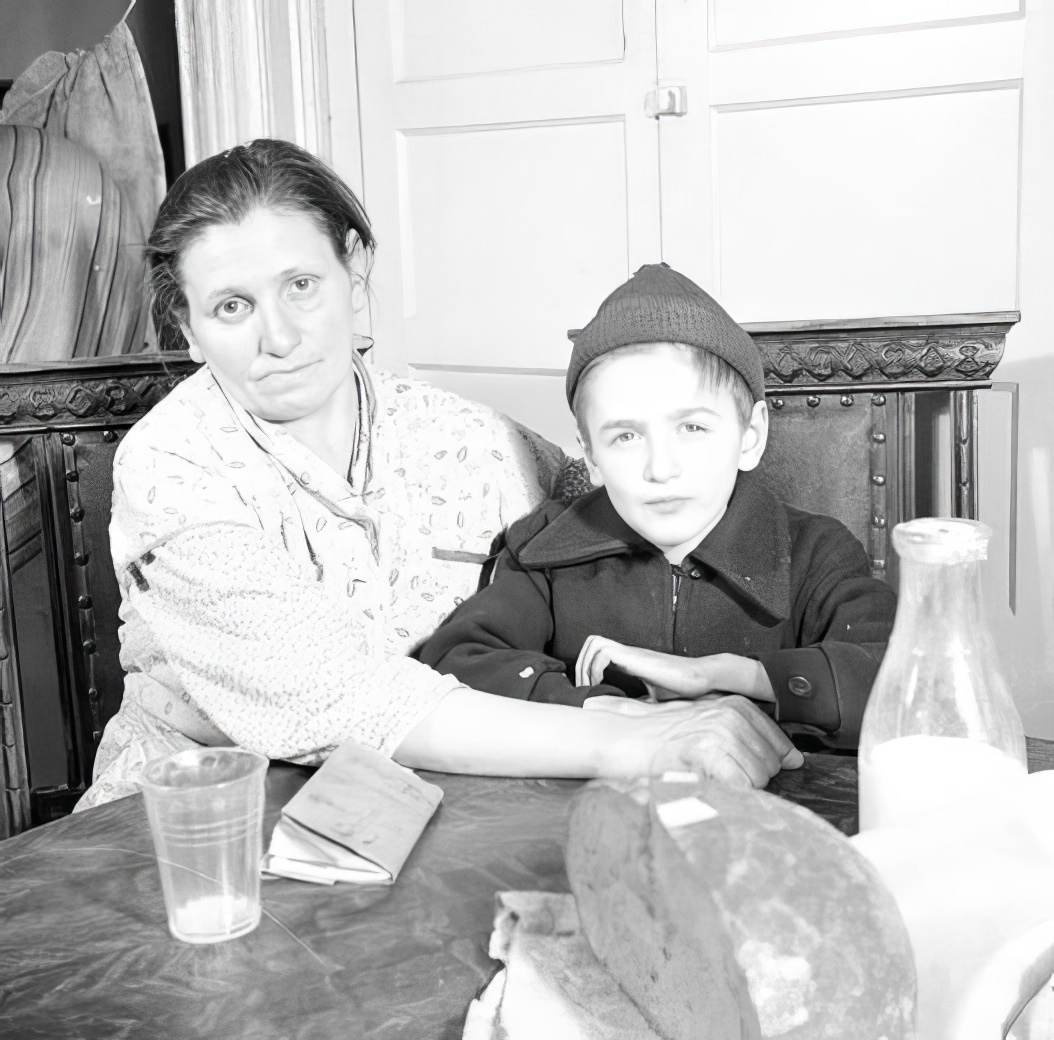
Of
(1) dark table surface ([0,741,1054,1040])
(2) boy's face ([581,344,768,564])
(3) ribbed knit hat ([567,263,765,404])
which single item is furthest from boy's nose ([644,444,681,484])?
(1) dark table surface ([0,741,1054,1040])

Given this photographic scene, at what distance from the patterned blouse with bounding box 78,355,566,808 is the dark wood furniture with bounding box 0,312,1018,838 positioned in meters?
0.24

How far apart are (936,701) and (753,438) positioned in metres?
0.64

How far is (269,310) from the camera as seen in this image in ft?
4.76

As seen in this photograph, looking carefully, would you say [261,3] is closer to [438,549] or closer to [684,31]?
[684,31]

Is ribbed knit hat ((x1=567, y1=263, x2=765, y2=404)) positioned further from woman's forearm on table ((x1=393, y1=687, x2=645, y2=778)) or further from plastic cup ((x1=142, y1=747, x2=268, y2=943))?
plastic cup ((x1=142, y1=747, x2=268, y2=943))

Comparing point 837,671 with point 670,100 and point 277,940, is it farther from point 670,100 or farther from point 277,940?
point 670,100

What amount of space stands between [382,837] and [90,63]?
8.74 ft

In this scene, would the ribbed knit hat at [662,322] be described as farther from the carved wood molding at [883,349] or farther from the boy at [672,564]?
the carved wood molding at [883,349]

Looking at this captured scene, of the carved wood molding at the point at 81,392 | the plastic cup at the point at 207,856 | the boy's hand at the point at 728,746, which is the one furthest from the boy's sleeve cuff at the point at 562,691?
the carved wood molding at the point at 81,392

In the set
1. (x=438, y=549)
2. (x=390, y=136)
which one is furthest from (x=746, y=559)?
(x=390, y=136)

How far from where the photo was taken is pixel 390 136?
3277mm

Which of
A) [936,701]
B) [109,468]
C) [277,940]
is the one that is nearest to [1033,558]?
[109,468]

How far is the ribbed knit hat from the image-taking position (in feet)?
4.15

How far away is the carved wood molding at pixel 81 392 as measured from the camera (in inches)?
69.1
